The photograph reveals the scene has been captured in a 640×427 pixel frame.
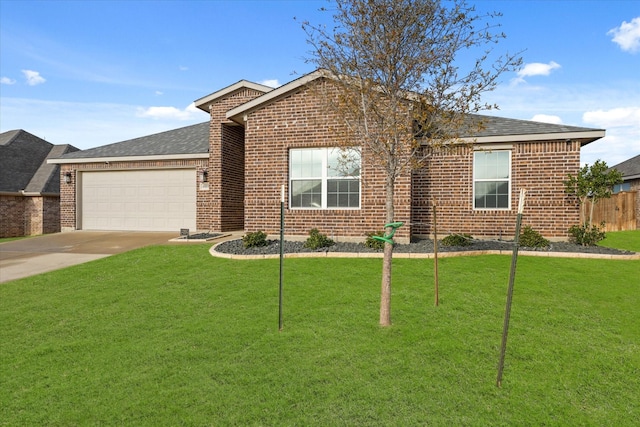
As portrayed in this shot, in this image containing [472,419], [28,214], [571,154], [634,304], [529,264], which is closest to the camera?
[472,419]

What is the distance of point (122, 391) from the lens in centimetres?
357

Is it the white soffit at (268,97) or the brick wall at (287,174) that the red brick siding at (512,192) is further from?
the white soffit at (268,97)

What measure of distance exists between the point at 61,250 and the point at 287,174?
8015mm

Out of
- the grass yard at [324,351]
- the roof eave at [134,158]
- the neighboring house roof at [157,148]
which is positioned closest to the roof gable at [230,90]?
the neighboring house roof at [157,148]

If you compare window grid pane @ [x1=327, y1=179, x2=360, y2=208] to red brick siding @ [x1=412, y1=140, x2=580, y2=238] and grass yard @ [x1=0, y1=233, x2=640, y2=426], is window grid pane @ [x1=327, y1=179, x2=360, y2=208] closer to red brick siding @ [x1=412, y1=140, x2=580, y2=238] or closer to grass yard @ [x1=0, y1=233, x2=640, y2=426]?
red brick siding @ [x1=412, y1=140, x2=580, y2=238]

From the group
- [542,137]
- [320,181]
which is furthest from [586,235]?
[320,181]

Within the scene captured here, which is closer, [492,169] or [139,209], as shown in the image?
[492,169]

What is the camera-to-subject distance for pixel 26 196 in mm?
20422

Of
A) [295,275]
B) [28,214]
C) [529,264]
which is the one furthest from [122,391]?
[28,214]

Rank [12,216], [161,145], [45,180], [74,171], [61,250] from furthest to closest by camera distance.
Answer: [45,180] → [12,216] → [161,145] → [74,171] → [61,250]

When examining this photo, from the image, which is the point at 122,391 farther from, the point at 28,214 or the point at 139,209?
the point at 28,214

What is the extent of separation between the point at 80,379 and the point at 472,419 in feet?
12.9

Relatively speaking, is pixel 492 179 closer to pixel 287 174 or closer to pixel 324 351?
pixel 287 174

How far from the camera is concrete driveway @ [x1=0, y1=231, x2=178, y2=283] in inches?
372
